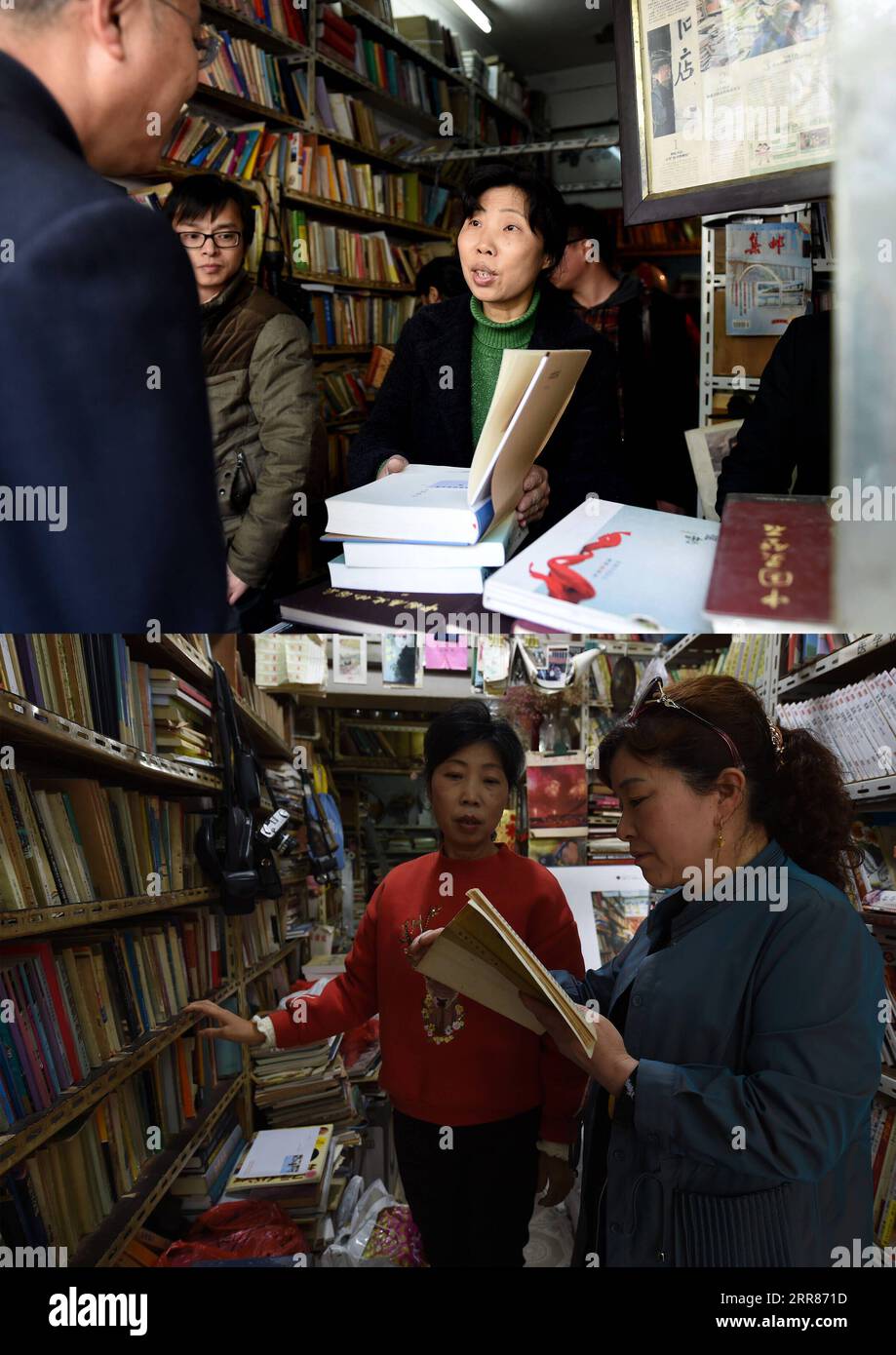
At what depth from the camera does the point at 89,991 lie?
160cm

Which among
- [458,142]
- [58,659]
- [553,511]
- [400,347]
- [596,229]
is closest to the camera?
[58,659]

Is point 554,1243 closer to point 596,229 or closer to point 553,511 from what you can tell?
point 553,511

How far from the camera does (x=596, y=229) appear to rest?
340 cm

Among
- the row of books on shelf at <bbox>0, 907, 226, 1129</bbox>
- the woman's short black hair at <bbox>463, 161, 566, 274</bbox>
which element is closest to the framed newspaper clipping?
the woman's short black hair at <bbox>463, 161, 566, 274</bbox>

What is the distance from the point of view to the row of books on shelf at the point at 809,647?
1827mm

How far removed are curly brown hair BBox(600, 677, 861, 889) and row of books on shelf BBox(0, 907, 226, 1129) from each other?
860 millimetres

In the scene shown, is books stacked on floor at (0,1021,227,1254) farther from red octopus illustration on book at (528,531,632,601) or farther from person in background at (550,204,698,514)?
person in background at (550,204,698,514)

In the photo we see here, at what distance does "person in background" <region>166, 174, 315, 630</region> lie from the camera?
2.12 m

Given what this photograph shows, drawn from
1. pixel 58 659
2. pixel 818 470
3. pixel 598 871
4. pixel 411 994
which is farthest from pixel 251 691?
pixel 818 470

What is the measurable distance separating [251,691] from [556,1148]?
90 cm

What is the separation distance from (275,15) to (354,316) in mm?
1331

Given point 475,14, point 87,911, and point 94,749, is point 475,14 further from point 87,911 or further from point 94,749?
point 87,911

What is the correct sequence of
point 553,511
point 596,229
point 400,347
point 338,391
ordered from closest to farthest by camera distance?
point 553,511
point 400,347
point 596,229
point 338,391

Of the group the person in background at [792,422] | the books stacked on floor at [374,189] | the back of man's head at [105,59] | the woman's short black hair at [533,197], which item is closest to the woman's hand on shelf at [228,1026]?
the back of man's head at [105,59]
